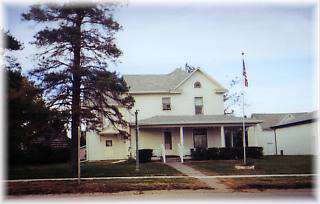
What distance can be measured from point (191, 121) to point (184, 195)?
17.3 meters

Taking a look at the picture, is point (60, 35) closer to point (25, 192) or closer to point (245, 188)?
point (25, 192)

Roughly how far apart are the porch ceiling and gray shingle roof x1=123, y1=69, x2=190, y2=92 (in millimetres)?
2999

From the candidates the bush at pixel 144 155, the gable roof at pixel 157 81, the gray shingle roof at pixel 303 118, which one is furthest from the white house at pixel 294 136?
the bush at pixel 144 155

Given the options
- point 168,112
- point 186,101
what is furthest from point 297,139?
point 168,112

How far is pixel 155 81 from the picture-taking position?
36281mm

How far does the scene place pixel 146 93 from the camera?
113 feet

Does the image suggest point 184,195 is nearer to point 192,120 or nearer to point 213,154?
point 213,154

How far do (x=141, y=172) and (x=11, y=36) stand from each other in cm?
1011

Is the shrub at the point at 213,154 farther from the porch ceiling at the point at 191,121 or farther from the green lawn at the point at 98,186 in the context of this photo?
the green lawn at the point at 98,186

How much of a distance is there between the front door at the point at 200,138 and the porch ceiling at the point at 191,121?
1381mm

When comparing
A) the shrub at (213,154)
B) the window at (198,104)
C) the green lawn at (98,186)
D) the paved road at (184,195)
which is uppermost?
the window at (198,104)

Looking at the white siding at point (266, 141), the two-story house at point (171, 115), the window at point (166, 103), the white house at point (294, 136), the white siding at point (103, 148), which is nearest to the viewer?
the two-story house at point (171, 115)

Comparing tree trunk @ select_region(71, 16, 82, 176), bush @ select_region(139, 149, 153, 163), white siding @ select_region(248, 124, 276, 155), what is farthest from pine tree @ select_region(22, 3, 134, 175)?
white siding @ select_region(248, 124, 276, 155)

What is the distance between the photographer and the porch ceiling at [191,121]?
1220 inches
